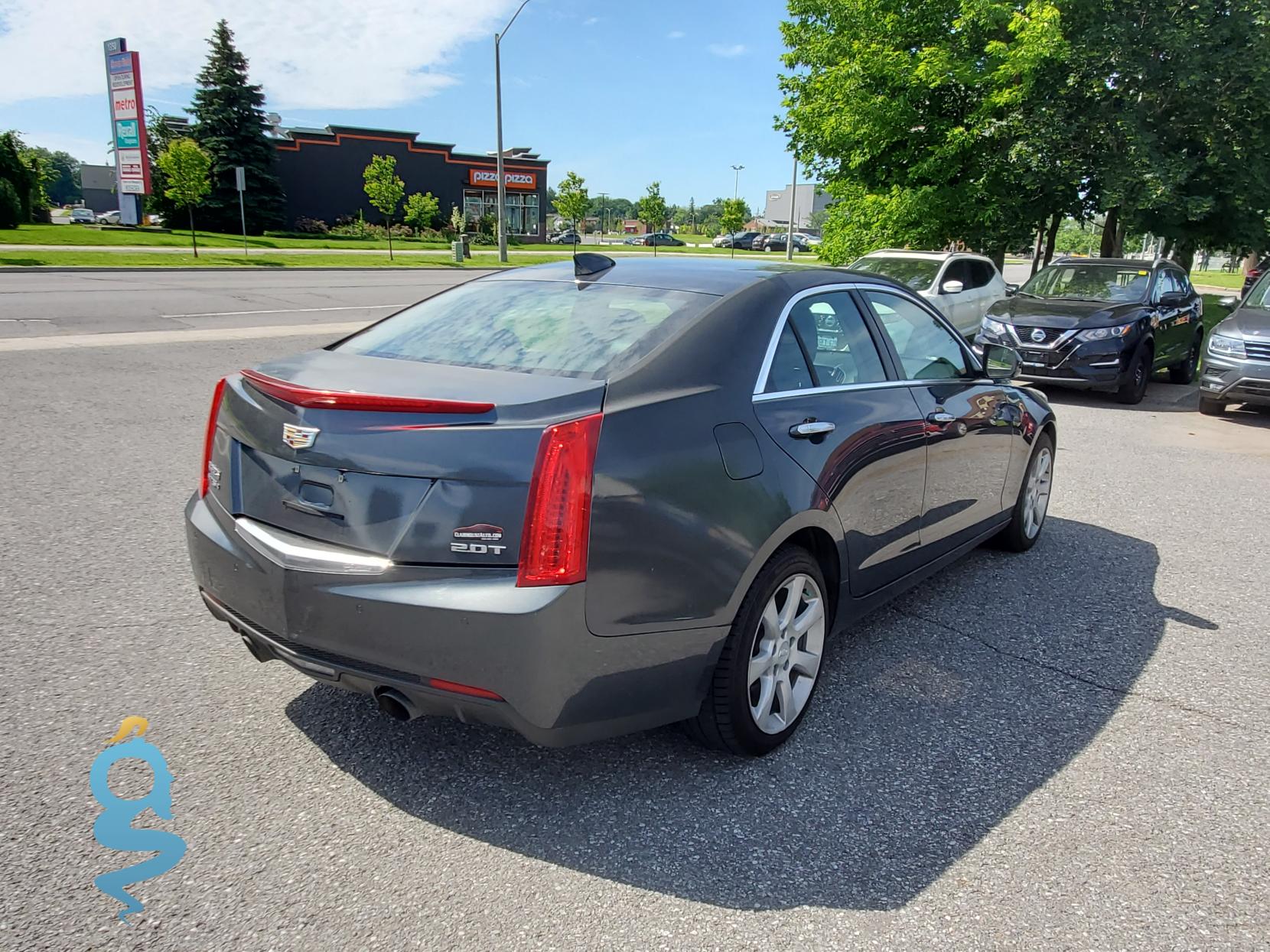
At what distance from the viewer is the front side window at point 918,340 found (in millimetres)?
4090

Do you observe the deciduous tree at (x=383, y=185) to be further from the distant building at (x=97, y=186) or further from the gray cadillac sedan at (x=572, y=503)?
the distant building at (x=97, y=186)

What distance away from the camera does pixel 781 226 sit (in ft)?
323

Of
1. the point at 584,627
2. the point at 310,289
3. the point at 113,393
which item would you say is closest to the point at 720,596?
the point at 584,627

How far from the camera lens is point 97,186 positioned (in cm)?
8700

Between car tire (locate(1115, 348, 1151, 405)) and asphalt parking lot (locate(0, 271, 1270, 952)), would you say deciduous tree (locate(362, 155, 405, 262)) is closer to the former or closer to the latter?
car tire (locate(1115, 348, 1151, 405))

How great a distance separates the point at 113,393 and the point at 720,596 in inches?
315

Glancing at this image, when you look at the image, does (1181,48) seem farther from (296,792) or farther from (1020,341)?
(296,792)

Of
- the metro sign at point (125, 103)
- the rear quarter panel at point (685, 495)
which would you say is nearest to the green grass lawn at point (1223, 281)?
the rear quarter panel at point (685, 495)

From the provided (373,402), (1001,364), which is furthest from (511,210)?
(373,402)

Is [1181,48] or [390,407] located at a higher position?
[1181,48]

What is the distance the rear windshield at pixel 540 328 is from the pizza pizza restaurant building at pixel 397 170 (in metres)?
50.2

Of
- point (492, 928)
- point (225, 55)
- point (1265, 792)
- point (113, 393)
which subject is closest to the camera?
point (492, 928)

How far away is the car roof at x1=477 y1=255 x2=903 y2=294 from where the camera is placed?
3473mm

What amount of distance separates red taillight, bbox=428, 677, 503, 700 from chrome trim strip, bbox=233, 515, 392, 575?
331 mm
